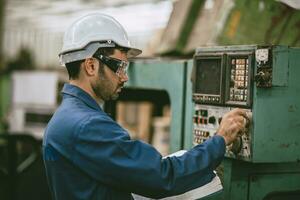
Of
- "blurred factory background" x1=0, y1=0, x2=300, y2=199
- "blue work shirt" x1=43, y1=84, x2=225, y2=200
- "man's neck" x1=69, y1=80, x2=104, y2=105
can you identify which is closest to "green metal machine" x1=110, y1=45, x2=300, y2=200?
"blue work shirt" x1=43, y1=84, x2=225, y2=200

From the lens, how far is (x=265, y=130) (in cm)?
140

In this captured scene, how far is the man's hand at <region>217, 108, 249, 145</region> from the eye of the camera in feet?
4.34

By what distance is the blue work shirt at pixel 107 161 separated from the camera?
1185 mm

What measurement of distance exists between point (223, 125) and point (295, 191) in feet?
1.39

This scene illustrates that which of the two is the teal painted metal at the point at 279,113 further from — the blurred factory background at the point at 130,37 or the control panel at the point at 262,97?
the blurred factory background at the point at 130,37

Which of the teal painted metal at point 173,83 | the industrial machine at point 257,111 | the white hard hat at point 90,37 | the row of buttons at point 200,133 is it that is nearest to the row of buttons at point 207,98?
the industrial machine at point 257,111

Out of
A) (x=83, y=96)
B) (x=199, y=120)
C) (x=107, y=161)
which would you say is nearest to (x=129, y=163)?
(x=107, y=161)

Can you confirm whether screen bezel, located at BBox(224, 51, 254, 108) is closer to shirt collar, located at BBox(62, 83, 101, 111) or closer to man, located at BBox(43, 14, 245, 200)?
man, located at BBox(43, 14, 245, 200)

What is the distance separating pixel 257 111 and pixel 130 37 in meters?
3.71

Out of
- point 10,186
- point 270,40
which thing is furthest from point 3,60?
point 270,40

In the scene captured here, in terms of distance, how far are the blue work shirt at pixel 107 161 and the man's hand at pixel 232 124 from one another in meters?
0.04

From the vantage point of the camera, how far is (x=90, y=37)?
1.34 metres

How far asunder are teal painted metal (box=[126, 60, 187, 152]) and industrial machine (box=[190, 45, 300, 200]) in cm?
24

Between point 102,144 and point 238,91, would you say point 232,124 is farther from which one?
point 102,144
